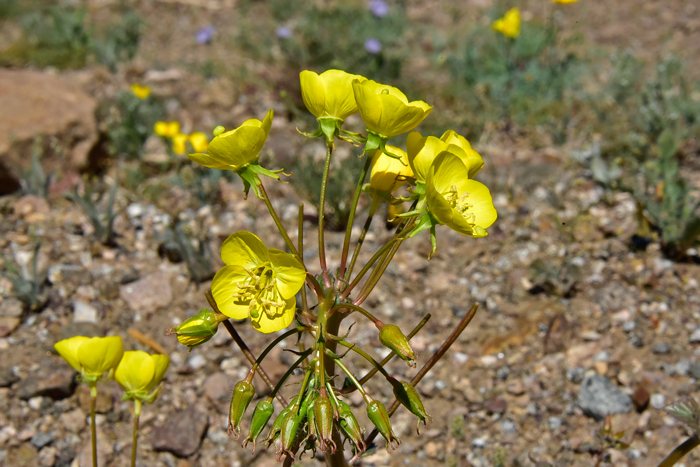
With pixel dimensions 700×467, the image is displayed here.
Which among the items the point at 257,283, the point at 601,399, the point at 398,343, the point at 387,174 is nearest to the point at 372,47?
the point at 601,399

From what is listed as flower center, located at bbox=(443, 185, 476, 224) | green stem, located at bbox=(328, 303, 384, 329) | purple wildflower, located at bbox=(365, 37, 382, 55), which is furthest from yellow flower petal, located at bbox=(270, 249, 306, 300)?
purple wildflower, located at bbox=(365, 37, 382, 55)

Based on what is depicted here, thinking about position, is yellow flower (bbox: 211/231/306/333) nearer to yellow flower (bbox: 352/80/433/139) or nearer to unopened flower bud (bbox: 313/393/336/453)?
unopened flower bud (bbox: 313/393/336/453)

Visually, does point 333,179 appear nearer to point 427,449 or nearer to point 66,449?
point 427,449

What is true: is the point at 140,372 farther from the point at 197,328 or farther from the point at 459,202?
the point at 459,202

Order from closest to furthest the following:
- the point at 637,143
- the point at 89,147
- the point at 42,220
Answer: the point at 42,220 → the point at 637,143 → the point at 89,147

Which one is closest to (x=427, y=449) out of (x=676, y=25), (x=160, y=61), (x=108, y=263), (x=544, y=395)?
(x=544, y=395)
